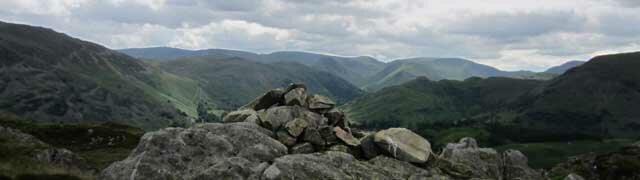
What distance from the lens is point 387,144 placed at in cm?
3681

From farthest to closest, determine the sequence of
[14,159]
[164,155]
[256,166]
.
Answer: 1. [14,159]
2. [164,155]
3. [256,166]

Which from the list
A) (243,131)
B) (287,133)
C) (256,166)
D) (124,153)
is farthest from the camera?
(124,153)

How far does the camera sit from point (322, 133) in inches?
1537

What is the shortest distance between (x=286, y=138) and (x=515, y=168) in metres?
25.0

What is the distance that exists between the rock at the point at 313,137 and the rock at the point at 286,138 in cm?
90

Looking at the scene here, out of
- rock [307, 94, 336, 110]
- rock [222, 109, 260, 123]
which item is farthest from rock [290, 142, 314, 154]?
rock [307, 94, 336, 110]

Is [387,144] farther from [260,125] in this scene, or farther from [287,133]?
[260,125]

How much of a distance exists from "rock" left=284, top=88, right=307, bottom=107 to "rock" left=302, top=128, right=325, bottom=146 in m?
5.68

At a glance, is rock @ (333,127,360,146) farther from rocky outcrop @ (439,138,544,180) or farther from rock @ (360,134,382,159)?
rocky outcrop @ (439,138,544,180)

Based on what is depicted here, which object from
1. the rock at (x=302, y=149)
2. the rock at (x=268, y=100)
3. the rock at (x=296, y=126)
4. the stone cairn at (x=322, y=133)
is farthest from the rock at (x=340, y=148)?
the rock at (x=268, y=100)

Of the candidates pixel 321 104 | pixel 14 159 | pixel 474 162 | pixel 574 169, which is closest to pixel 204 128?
pixel 321 104

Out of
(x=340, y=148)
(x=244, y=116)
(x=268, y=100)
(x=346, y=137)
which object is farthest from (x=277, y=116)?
(x=268, y=100)

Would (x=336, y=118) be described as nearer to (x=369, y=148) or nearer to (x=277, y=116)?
(x=277, y=116)

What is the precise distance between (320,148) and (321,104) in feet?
23.4
